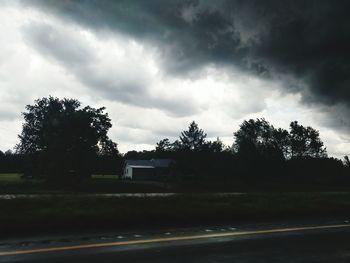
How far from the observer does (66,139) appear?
1827 inches

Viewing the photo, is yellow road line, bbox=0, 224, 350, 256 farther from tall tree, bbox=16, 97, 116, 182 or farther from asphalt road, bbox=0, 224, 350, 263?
tall tree, bbox=16, 97, 116, 182

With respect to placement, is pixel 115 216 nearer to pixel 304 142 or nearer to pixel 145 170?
pixel 145 170

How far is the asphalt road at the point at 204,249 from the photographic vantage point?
5.77m

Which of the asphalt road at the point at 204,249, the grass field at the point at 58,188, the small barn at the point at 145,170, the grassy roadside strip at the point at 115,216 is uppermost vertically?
the small barn at the point at 145,170

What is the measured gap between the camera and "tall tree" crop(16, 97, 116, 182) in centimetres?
4362

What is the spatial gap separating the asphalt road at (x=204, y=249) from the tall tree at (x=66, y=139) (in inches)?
1509

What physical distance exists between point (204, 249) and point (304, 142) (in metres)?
114

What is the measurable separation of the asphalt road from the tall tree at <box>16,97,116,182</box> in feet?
126

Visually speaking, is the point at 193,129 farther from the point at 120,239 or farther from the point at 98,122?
the point at 120,239

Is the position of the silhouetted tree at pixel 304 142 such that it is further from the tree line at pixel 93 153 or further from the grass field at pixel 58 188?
the grass field at pixel 58 188

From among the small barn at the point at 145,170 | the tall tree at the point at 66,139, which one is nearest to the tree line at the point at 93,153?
the tall tree at the point at 66,139

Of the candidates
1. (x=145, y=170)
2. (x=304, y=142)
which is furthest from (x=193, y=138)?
(x=304, y=142)

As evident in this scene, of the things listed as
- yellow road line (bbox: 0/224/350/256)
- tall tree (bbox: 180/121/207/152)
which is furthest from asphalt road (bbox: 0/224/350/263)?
tall tree (bbox: 180/121/207/152)

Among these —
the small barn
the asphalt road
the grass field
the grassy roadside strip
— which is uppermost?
the small barn
